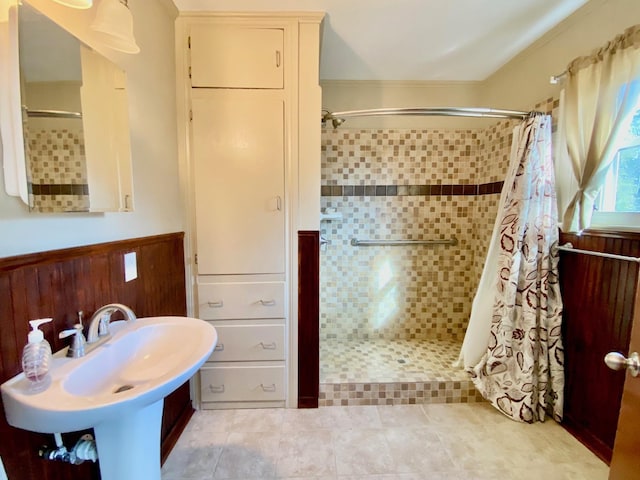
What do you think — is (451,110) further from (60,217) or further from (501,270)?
(60,217)

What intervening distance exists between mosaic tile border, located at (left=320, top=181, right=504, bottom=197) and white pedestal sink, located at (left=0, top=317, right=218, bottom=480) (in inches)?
66.5

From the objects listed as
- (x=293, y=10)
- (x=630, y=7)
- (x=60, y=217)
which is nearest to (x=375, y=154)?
(x=293, y=10)

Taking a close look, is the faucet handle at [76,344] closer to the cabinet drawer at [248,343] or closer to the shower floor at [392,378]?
the cabinet drawer at [248,343]

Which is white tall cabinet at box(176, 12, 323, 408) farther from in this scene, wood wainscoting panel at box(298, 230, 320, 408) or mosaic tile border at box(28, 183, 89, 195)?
mosaic tile border at box(28, 183, 89, 195)

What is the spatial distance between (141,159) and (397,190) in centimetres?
196

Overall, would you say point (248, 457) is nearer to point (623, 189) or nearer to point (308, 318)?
point (308, 318)

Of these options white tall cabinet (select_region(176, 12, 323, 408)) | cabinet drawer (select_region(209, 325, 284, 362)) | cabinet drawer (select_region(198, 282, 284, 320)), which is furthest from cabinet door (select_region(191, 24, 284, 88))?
cabinet drawer (select_region(209, 325, 284, 362))

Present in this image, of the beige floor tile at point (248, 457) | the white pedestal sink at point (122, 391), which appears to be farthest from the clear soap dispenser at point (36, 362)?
the beige floor tile at point (248, 457)

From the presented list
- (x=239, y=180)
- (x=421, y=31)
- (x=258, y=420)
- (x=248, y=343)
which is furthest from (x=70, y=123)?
(x=421, y=31)

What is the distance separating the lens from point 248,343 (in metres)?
1.89

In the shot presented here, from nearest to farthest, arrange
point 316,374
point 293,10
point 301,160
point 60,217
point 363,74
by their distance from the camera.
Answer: point 60,217
point 293,10
point 301,160
point 316,374
point 363,74

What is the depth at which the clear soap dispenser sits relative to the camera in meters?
0.77

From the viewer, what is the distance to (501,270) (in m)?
1.88

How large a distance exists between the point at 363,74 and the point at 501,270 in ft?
6.05
